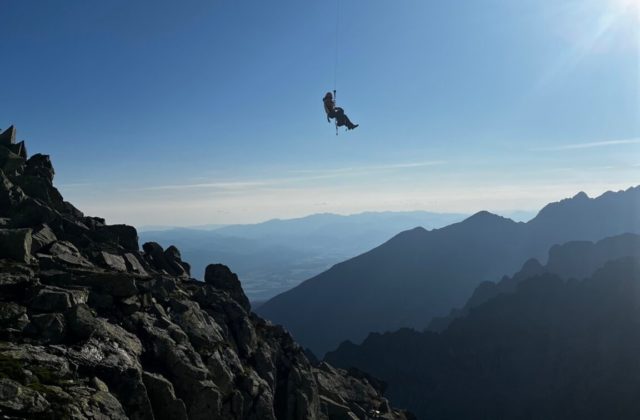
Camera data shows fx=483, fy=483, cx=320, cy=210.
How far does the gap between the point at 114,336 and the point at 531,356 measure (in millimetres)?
172602

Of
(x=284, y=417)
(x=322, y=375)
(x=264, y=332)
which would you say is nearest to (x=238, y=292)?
(x=264, y=332)

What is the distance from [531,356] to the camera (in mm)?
171000

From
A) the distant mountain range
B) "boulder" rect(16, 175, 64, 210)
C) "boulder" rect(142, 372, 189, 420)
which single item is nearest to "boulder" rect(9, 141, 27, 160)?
"boulder" rect(16, 175, 64, 210)

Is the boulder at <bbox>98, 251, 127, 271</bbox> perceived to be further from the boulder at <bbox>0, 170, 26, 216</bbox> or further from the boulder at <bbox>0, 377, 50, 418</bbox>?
the boulder at <bbox>0, 377, 50, 418</bbox>

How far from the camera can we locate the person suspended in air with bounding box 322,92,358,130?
5228cm

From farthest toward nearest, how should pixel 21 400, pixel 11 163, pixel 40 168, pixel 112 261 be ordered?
pixel 40 168 < pixel 11 163 < pixel 112 261 < pixel 21 400

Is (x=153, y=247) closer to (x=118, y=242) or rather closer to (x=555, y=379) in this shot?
(x=118, y=242)

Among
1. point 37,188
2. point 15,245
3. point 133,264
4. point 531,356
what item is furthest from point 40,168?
point 531,356

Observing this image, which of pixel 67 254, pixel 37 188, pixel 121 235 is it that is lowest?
pixel 67 254

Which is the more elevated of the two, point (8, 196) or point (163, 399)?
point (8, 196)

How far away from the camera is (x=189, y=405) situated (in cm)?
3103

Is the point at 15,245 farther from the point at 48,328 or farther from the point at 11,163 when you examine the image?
the point at 11,163

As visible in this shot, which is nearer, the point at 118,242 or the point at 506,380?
the point at 118,242

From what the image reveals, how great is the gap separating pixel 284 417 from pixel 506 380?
145902mm
